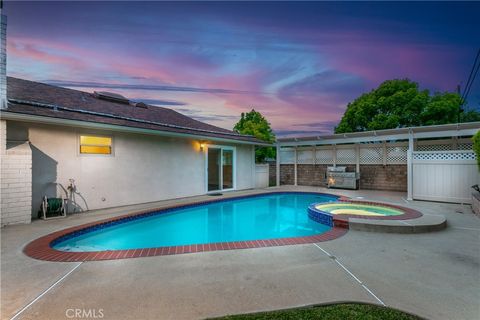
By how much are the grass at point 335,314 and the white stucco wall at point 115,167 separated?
689 cm

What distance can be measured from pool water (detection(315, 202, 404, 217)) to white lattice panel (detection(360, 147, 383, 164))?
6002 mm

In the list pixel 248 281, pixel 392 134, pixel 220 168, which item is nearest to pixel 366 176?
pixel 392 134

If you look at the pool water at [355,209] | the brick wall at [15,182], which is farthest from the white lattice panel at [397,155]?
the brick wall at [15,182]

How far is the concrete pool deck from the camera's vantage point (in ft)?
7.63

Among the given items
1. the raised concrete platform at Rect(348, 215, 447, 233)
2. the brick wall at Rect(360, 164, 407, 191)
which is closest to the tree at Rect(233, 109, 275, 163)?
the brick wall at Rect(360, 164, 407, 191)

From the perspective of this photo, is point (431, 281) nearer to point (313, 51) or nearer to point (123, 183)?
point (123, 183)

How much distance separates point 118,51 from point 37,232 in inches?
295

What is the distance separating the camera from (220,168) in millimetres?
11977

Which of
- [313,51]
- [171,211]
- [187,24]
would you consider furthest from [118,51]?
[313,51]

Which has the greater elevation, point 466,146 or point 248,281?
point 466,146

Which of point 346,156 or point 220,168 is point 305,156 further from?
point 220,168

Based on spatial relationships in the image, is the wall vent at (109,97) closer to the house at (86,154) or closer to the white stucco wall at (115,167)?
the house at (86,154)

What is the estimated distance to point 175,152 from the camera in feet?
32.7

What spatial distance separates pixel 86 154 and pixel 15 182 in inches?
78.1
